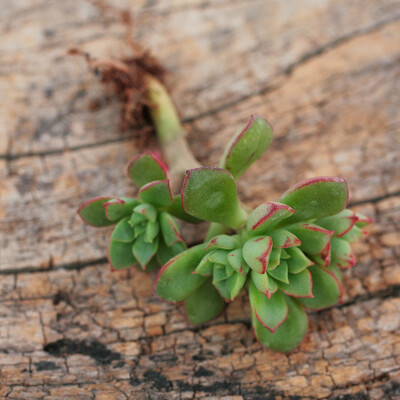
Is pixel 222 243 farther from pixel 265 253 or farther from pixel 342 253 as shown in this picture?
pixel 342 253

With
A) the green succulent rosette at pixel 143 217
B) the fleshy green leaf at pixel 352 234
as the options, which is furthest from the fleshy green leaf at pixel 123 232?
the fleshy green leaf at pixel 352 234

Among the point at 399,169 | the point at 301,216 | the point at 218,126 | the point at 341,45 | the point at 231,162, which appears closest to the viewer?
the point at 301,216

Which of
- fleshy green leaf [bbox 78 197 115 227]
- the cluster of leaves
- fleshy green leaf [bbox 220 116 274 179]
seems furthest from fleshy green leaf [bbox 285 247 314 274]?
fleshy green leaf [bbox 78 197 115 227]

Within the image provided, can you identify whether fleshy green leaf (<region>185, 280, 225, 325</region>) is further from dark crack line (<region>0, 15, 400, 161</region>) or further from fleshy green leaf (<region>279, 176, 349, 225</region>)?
dark crack line (<region>0, 15, 400, 161</region>)

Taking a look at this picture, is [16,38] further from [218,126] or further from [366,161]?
[366,161]

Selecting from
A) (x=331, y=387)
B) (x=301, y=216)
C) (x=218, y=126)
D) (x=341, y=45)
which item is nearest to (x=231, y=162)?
(x=301, y=216)

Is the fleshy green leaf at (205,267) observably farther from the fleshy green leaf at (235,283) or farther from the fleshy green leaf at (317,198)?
the fleshy green leaf at (317,198)

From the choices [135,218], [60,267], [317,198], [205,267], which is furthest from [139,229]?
[317,198]
